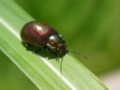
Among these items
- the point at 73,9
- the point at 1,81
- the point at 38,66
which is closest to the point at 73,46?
the point at 73,9

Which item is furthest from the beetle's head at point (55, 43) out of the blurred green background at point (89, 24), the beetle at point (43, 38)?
the blurred green background at point (89, 24)

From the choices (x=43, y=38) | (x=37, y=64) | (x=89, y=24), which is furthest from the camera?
(x=89, y=24)

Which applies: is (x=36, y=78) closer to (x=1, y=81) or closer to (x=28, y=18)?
(x=28, y=18)

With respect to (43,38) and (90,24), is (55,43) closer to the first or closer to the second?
(43,38)

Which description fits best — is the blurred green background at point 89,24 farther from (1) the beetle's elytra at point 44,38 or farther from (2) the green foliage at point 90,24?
(1) the beetle's elytra at point 44,38

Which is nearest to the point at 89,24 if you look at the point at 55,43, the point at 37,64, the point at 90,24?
the point at 90,24

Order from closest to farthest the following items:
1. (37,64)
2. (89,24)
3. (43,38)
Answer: (37,64), (43,38), (89,24)

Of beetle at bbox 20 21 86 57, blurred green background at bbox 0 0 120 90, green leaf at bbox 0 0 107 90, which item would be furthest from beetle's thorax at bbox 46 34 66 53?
blurred green background at bbox 0 0 120 90
